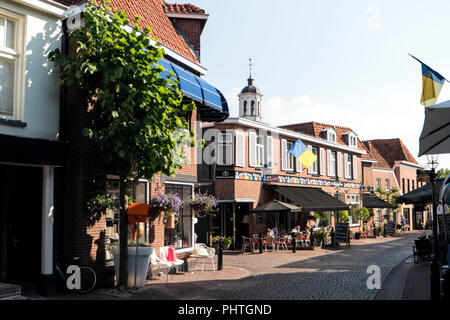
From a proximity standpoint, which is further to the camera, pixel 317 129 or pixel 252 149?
pixel 317 129

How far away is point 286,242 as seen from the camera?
2161 cm

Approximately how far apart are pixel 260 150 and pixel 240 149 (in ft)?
6.16

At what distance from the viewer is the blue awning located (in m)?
12.2

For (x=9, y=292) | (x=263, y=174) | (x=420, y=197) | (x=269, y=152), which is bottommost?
(x=9, y=292)

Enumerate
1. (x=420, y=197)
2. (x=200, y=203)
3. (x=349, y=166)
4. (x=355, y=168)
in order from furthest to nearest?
(x=355, y=168) < (x=349, y=166) < (x=420, y=197) < (x=200, y=203)

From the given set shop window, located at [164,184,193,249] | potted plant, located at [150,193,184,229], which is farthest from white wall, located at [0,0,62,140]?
shop window, located at [164,184,193,249]

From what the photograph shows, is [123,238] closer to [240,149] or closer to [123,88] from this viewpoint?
[123,88]

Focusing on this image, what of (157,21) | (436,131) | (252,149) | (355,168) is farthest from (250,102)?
(436,131)

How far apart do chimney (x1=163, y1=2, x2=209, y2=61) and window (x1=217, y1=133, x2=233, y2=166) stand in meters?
6.49

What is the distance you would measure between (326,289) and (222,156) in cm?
1179

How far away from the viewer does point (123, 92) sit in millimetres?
9344

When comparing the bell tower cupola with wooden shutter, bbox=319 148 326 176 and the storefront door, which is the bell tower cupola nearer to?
wooden shutter, bbox=319 148 326 176
